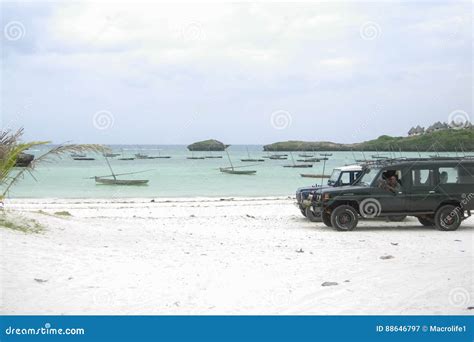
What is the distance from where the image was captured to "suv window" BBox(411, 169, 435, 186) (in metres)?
14.5

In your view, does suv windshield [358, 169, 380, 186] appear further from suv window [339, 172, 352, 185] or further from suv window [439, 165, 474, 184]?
suv window [439, 165, 474, 184]

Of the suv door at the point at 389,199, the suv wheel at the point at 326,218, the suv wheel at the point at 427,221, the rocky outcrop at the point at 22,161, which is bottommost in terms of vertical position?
the suv wheel at the point at 427,221

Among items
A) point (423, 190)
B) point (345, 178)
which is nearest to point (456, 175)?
point (423, 190)

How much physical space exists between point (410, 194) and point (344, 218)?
1.77 m

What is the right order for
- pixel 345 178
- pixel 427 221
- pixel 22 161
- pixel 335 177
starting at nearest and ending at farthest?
pixel 22 161, pixel 427 221, pixel 345 178, pixel 335 177

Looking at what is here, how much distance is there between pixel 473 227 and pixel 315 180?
3618 centimetres

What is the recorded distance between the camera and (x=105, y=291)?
7.43 metres

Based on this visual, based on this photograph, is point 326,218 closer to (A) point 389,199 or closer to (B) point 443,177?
(A) point 389,199

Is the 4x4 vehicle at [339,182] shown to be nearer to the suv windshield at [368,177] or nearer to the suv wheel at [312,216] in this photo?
the suv wheel at [312,216]

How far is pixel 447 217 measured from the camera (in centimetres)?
1448

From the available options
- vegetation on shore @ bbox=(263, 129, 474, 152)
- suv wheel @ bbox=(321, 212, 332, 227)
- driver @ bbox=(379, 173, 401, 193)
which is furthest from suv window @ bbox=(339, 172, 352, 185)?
vegetation on shore @ bbox=(263, 129, 474, 152)

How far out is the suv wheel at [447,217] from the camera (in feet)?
47.3

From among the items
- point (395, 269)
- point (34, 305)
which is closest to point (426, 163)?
point (395, 269)

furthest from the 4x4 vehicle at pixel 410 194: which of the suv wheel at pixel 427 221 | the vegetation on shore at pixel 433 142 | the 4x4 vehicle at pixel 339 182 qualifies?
the vegetation on shore at pixel 433 142
